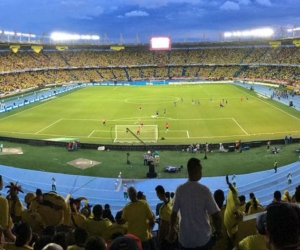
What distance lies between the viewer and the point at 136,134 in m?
39.7

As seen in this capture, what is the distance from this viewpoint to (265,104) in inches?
2298

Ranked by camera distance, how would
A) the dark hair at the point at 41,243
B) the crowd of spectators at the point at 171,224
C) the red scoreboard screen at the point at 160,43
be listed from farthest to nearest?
the red scoreboard screen at the point at 160,43 < the dark hair at the point at 41,243 < the crowd of spectators at the point at 171,224

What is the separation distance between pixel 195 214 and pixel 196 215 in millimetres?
20

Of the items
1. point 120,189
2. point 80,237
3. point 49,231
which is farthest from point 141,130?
point 80,237

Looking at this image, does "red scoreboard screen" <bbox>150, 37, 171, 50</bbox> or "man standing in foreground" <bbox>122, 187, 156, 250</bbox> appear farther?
"red scoreboard screen" <bbox>150, 37, 171, 50</bbox>

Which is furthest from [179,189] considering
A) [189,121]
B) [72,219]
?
[189,121]

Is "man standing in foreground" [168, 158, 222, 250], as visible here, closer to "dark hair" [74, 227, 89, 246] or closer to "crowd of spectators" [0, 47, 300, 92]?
"dark hair" [74, 227, 89, 246]

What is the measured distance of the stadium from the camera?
2510cm

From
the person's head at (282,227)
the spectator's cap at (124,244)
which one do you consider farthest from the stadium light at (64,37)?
the person's head at (282,227)

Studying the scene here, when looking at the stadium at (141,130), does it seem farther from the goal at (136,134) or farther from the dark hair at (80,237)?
the dark hair at (80,237)

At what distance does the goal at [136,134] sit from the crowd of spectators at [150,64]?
5383 cm

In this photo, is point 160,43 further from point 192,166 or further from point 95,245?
point 95,245

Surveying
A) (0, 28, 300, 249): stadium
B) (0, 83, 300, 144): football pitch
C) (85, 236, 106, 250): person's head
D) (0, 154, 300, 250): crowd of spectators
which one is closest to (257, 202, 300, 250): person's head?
(0, 154, 300, 250): crowd of spectators

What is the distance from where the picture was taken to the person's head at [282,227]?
3.27m
